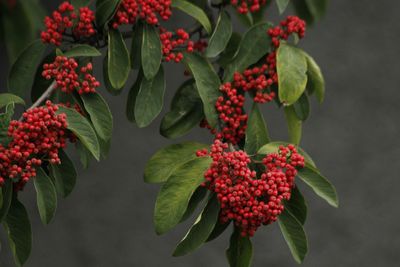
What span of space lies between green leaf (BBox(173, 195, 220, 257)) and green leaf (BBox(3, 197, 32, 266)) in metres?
0.25

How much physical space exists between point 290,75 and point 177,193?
1.05 feet

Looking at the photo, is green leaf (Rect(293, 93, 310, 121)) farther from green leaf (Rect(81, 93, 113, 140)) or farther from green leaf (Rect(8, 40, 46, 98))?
green leaf (Rect(8, 40, 46, 98))

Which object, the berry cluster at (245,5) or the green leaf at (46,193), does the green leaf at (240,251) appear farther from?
the berry cluster at (245,5)

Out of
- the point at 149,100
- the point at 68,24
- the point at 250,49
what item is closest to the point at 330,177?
the point at 250,49

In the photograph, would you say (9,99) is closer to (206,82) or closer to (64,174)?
(64,174)

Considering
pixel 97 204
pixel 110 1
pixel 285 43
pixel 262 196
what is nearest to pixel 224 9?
pixel 285 43

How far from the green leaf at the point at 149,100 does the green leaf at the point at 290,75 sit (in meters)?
0.22

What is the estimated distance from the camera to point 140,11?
1714mm

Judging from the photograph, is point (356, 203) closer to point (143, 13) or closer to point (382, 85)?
point (382, 85)

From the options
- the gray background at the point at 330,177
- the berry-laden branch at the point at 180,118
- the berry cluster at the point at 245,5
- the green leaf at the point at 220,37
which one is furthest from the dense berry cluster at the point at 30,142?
the gray background at the point at 330,177

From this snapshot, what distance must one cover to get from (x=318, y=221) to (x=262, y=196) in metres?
1.32

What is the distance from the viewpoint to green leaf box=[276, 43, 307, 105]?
5.61 feet

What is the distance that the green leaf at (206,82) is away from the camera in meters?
1.72

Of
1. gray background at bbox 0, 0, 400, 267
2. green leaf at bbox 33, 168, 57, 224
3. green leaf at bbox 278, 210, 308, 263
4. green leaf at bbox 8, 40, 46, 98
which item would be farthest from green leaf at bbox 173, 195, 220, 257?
gray background at bbox 0, 0, 400, 267
